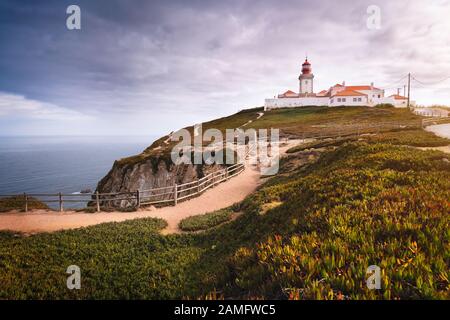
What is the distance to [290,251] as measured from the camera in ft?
16.5

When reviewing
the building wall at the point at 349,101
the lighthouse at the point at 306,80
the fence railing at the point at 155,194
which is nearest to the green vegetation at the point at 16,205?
the fence railing at the point at 155,194

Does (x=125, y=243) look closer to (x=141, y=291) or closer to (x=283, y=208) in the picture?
(x=141, y=291)

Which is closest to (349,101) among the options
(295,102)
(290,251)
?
(295,102)

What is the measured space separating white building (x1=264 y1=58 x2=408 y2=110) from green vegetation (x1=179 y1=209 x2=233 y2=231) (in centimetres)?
10514

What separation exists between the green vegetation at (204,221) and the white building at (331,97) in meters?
105

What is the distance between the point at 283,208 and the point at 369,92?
113 meters

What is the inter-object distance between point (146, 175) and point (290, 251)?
3936 centimetres

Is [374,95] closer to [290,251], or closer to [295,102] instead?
[295,102]

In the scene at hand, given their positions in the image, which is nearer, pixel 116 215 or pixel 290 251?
pixel 290 251

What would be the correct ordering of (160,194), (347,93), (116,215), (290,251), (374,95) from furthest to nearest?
(347,93), (374,95), (116,215), (160,194), (290,251)

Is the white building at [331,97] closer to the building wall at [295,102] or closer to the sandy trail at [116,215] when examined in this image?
the building wall at [295,102]

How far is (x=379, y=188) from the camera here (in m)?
8.24

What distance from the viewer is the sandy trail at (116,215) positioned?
14805 mm
